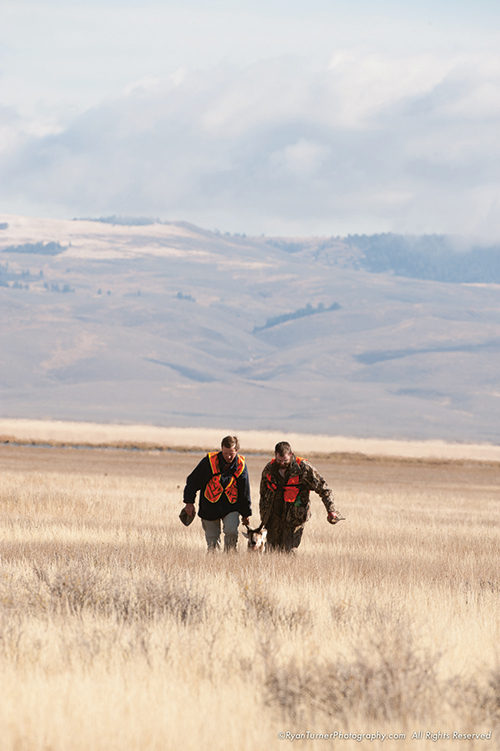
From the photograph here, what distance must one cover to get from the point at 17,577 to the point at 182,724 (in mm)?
4011

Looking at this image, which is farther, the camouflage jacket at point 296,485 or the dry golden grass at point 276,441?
the dry golden grass at point 276,441

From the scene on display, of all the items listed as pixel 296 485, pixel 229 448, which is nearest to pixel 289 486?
pixel 296 485

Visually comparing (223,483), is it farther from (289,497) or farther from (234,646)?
(234,646)

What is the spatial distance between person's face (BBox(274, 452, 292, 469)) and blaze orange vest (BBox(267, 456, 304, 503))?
115 mm

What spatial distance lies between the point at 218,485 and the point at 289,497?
833 mm

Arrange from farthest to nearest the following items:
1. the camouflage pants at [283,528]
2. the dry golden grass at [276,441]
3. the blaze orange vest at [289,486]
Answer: the dry golden grass at [276,441] < the camouflage pants at [283,528] < the blaze orange vest at [289,486]

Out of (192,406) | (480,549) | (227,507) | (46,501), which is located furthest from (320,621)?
(192,406)

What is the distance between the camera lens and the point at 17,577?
897cm

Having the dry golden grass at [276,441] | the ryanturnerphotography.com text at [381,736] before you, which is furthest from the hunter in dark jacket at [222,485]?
the dry golden grass at [276,441]

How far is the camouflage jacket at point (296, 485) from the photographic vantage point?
11.0 meters

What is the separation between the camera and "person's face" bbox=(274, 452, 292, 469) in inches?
425

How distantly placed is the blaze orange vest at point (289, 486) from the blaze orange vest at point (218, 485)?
36cm

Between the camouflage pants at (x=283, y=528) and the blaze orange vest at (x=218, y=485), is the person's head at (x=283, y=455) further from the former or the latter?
the camouflage pants at (x=283, y=528)

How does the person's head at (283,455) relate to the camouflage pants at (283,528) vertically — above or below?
above
